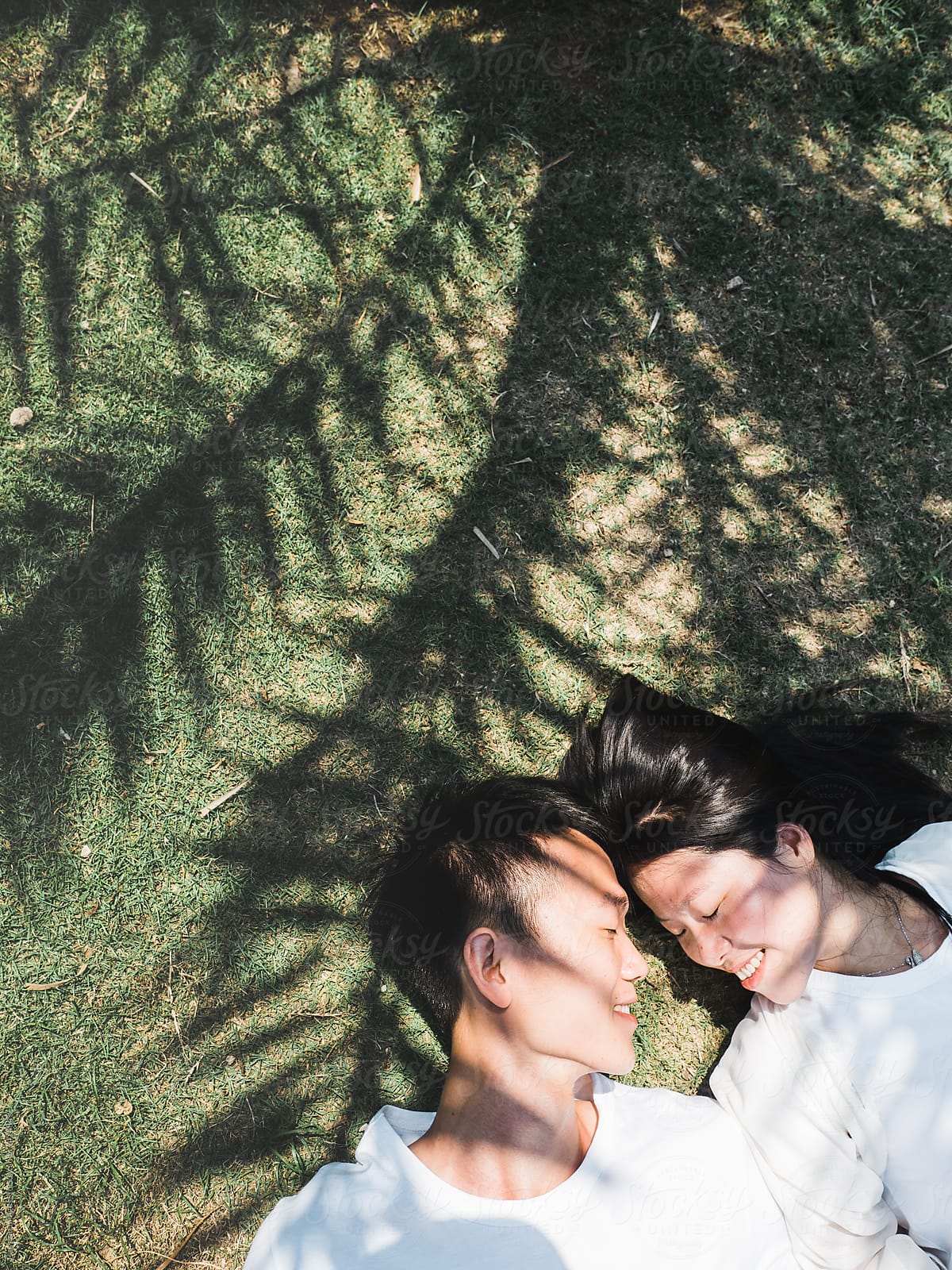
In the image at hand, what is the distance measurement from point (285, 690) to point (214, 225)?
7.07 feet

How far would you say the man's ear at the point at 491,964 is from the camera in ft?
9.96

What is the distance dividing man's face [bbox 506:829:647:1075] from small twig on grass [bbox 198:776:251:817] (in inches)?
54.9

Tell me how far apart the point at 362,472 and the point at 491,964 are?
6.92 feet

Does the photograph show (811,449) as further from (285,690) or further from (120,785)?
(120,785)

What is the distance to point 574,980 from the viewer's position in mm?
3016

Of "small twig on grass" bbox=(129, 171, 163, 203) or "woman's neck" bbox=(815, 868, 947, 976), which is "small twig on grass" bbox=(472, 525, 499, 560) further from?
"small twig on grass" bbox=(129, 171, 163, 203)

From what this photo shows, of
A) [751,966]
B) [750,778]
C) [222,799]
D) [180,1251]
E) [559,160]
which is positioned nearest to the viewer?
[751,966]

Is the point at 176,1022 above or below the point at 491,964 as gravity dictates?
below

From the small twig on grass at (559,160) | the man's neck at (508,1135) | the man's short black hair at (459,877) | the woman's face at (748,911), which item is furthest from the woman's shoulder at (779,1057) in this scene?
the small twig on grass at (559,160)

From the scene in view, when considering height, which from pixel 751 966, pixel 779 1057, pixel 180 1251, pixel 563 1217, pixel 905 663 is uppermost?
pixel 905 663

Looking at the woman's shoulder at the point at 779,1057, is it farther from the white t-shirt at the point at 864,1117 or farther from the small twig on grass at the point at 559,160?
the small twig on grass at the point at 559,160

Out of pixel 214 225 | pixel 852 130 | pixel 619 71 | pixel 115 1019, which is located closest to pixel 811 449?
pixel 852 130

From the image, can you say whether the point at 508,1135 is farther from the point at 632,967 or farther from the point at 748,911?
the point at 748,911

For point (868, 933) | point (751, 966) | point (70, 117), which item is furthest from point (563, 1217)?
point (70, 117)
